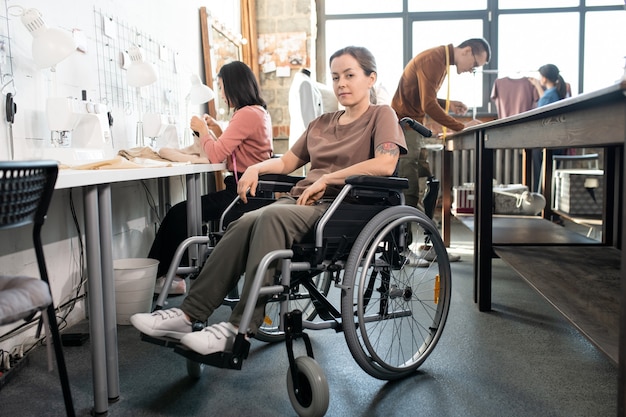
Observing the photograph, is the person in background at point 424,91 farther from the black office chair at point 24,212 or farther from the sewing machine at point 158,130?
the black office chair at point 24,212

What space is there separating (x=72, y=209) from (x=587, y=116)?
1.95 m

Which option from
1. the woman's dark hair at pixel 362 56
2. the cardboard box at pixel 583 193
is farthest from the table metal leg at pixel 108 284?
the cardboard box at pixel 583 193

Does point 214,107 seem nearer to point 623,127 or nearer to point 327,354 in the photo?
point 327,354

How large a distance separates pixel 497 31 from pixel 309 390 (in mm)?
5409

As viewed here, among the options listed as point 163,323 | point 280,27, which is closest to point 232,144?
point 163,323

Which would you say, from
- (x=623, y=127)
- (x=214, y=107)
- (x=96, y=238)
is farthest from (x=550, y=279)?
(x=214, y=107)

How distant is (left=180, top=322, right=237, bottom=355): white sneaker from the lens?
1.38 metres

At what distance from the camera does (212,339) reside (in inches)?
55.1

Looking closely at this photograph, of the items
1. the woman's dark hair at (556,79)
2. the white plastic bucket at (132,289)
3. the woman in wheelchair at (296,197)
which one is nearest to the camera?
the woman in wheelchair at (296,197)

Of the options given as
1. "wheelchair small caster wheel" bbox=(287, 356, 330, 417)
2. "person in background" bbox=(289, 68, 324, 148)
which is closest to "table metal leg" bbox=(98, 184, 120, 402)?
"wheelchair small caster wheel" bbox=(287, 356, 330, 417)

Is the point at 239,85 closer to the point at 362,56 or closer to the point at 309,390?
the point at 362,56

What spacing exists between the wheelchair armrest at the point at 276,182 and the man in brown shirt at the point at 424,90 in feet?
4.78

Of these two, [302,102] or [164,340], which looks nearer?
[164,340]

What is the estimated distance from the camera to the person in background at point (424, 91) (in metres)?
3.36
